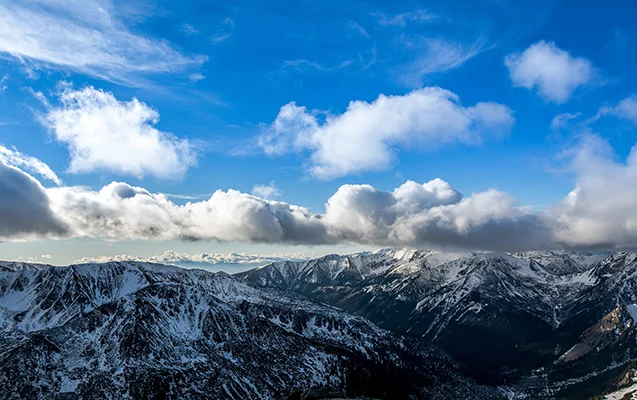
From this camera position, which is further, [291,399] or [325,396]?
[291,399]

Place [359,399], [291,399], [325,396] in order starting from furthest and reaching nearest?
1. [291,399]
2. [325,396]
3. [359,399]

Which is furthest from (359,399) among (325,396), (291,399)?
(291,399)

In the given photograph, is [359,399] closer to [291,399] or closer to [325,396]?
[325,396]

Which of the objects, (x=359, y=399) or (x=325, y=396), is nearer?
(x=359, y=399)

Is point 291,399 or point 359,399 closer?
point 359,399

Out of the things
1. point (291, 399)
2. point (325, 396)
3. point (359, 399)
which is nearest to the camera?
point (359, 399)
